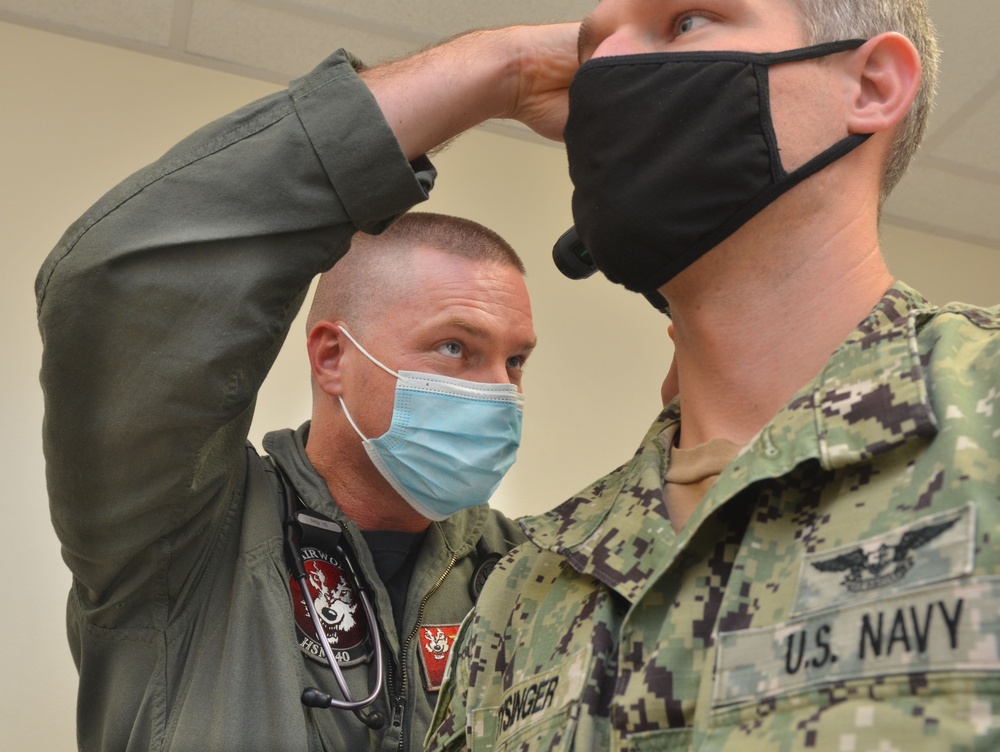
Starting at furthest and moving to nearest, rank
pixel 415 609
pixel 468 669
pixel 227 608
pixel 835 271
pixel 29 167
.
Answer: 1. pixel 29 167
2. pixel 415 609
3. pixel 227 608
4. pixel 468 669
5. pixel 835 271

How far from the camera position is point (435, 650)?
1.84 meters

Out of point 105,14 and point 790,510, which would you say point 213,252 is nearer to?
point 790,510

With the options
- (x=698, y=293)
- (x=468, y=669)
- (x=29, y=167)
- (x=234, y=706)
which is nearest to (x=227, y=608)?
(x=234, y=706)

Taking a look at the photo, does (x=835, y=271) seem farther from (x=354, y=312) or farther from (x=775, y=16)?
(x=354, y=312)

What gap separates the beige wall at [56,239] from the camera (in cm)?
244

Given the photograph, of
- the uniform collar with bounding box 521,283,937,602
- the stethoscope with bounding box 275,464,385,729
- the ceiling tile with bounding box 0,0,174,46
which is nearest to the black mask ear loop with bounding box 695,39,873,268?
the uniform collar with bounding box 521,283,937,602

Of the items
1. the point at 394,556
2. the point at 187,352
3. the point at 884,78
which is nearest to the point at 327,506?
the point at 394,556

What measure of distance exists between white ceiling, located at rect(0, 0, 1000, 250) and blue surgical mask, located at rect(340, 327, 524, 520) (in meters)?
1.31

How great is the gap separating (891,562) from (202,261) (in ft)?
2.89

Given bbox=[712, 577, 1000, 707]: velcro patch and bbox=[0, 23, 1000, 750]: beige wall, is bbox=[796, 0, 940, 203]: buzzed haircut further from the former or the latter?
bbox=[0, 23, 1000, 750]: beige wall

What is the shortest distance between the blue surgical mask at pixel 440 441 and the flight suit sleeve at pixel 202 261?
659 millimetres

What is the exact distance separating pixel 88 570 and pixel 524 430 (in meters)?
1.65

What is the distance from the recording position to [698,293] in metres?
1.09

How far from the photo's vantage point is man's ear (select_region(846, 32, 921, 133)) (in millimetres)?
1076
